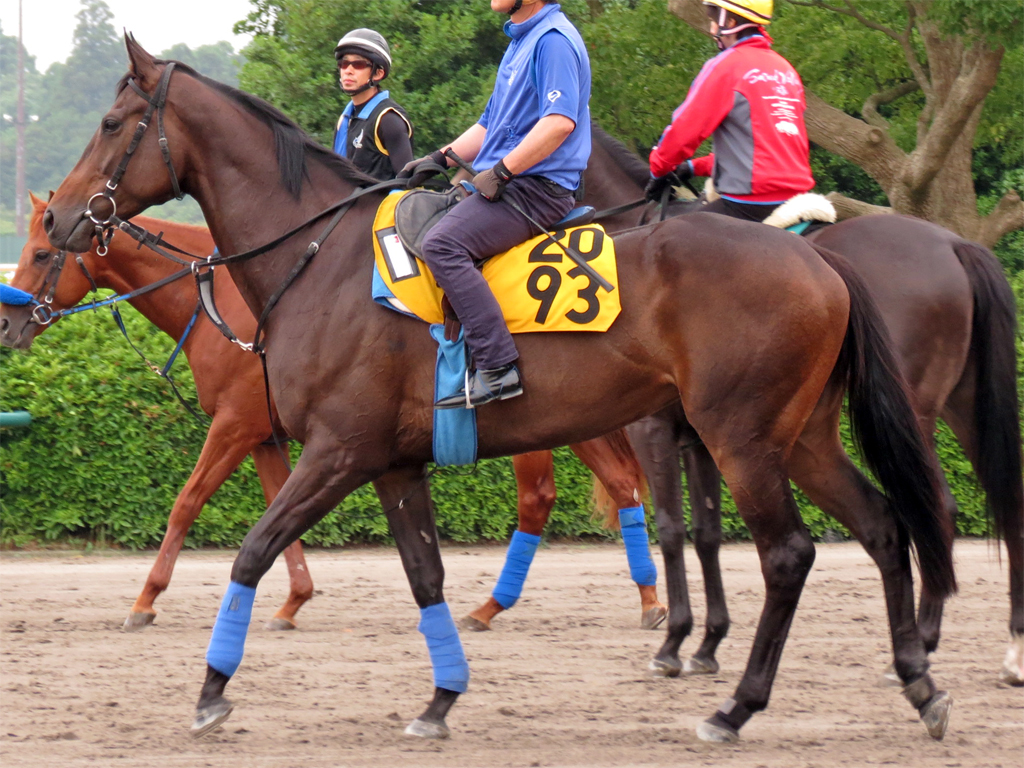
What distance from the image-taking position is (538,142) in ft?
12.9

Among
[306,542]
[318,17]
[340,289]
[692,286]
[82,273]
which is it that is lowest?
[306,542]

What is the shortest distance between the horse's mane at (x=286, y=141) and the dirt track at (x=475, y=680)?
203 centimetres

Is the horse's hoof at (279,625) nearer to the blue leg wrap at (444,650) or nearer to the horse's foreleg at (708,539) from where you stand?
the blue leg wrap at (444,650)

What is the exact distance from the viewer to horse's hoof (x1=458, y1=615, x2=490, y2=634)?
5.83m

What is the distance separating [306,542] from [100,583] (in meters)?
1.64

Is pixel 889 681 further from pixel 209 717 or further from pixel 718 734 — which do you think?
pixel 209 717

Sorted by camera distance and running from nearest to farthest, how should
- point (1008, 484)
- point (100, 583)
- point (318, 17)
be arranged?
point (1008, 484) < point (100, 583) < point (318, 17)

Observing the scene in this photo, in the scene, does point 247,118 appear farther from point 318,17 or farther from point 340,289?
point 318,17

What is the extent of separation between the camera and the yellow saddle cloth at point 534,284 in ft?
12.7

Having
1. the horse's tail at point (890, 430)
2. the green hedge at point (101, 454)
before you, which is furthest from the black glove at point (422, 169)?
the green hedge at point (101, 454)

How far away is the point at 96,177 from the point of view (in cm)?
422

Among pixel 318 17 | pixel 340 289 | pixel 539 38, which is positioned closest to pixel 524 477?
pixel 340 289

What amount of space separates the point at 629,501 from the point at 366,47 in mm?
2725

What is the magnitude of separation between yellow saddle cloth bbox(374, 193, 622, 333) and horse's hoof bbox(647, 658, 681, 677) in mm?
1829
